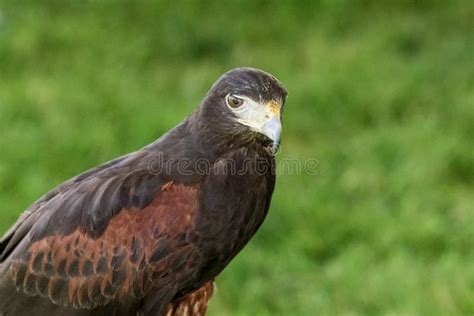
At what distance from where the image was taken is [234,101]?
4152mm

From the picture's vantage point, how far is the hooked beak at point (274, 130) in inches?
157

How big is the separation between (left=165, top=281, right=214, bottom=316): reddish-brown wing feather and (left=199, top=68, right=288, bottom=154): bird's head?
0.75 meters

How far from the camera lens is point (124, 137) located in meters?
8.16

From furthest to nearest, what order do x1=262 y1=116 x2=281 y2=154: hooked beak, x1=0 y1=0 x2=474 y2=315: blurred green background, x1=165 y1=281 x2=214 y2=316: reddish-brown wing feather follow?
x1=0 y1=0 x2=474 y2=315: blurred green background, x1=165 y1=281 x2=214 y2=316: reddish-brown wing feather, x1=262 y1=116 x2=281 y2=154: hooked beak

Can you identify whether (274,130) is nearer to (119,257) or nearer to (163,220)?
(163,220)

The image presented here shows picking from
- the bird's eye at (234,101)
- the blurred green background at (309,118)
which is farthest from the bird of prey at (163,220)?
the blurred green background at (309,118)

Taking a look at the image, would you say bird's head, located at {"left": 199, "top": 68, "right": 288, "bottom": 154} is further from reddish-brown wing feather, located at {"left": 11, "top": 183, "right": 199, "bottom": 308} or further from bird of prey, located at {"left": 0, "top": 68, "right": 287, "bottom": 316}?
reddish-brown wing feather, located at {"left": 11, "top": 183, "right": 199, "bottom": 308}

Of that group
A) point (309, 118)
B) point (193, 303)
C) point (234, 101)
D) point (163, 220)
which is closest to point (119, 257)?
point (163, 220)

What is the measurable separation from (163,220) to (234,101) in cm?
58

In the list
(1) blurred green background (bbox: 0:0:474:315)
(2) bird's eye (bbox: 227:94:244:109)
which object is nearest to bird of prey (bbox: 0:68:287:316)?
(2) bird's eye (bbox: 227:94:244:109)

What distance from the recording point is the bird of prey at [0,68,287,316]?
4160 millimetres

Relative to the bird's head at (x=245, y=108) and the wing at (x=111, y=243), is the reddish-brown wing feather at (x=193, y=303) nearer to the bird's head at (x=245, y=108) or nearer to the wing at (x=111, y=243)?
the wing at (x=111, y=243)

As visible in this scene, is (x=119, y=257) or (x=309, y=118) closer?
(x=119, y=257)

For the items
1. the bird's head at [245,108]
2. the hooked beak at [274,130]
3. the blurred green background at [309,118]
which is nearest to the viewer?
the hooked beak at [274,130]
